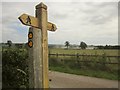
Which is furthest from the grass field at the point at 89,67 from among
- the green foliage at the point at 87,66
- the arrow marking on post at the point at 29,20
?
the arrow marking on post at the point at 29,20

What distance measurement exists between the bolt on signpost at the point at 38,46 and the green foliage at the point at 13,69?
8.27 ft

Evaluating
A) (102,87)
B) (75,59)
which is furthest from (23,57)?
(75,59)

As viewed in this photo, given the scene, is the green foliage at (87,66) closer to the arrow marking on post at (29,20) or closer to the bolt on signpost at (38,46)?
the bolt on signpost at (38,46)

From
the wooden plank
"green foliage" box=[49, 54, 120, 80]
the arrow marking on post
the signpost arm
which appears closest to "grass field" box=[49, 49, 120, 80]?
"green foliage" box=[49, 54, 120, 80]

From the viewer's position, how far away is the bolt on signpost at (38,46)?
386 centimetres

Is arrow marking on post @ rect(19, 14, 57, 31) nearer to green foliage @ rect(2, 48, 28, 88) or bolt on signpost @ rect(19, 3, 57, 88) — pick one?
bolt on signpost @ rect(19, 3, 57, 88)

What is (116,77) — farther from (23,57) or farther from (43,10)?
(43,10)

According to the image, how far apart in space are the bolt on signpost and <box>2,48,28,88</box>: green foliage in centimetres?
252

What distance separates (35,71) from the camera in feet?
12.7

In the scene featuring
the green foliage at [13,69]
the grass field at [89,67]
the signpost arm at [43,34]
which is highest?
the signpost arm at [43,34]

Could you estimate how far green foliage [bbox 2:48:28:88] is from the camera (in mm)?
6621

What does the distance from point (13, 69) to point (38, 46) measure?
296 centimetres

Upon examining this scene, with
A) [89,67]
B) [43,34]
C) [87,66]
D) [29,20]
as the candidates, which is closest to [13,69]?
[43,34]

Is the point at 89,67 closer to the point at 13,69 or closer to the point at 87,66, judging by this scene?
the point at 87,66
